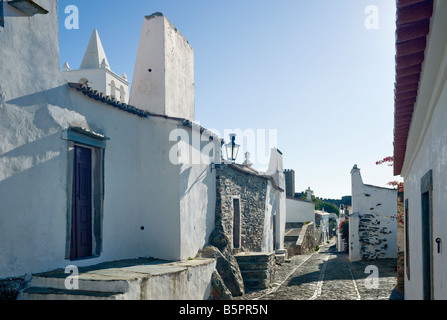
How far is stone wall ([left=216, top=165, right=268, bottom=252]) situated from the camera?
1230cm

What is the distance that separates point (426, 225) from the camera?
4.78 metres

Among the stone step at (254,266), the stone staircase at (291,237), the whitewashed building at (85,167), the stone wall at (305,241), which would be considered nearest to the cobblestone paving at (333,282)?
the stone step at (254,266)

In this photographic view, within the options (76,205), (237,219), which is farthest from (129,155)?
(237,219)

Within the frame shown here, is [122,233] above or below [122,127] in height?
below

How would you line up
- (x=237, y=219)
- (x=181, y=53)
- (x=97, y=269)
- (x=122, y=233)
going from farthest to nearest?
(x=237, y=219), (x=181, y=53), (x=122, y=233), (x=97, y=269)

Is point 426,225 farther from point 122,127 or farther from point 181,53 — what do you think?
point 181,53

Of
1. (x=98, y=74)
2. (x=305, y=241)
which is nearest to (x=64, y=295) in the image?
(x=98, y=74)

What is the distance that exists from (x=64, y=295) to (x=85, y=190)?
2.70m

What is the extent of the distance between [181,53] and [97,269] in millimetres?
7085

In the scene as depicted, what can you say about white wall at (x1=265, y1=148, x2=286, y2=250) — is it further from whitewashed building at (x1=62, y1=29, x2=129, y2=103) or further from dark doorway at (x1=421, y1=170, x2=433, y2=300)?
dark doorway at (x1=421, y1=170, x2=433, y2=300)

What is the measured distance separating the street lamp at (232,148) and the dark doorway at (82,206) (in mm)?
4307

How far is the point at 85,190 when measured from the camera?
7891mm
